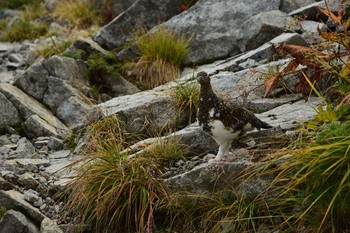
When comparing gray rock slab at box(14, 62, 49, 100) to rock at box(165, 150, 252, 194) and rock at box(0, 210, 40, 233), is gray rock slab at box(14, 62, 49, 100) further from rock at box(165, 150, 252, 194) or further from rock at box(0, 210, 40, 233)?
rock at box(165, 150, 252, 194)

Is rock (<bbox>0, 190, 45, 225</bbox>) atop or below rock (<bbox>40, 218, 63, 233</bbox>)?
atop

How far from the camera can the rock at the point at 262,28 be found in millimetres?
10648

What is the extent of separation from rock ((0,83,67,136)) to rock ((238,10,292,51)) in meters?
3.46

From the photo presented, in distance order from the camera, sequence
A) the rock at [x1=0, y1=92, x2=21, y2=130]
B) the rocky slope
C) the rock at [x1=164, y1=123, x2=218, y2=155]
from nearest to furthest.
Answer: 1. the rocky slope
2. the rock at [x1=164, y1=123, x2=218, y2=155]
3. the rock at [x1=0, y1=92, x2=21, y2=130]

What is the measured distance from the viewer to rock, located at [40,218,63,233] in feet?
23.3

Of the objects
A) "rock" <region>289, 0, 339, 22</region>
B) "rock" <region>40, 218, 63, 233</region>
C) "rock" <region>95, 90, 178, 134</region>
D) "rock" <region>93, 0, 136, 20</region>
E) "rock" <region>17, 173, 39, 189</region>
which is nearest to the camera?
"rock" <region>40, 218, 63, 233</region>

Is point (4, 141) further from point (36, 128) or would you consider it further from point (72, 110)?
point (72, 110)

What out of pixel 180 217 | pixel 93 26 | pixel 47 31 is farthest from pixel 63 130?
pixel 47 31

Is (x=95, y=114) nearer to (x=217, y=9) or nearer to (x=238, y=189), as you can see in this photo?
(x=238, y=189)

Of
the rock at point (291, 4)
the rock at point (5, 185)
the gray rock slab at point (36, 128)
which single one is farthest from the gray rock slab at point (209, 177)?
the rock at point (291, 4)

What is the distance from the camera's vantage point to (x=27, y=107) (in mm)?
10102

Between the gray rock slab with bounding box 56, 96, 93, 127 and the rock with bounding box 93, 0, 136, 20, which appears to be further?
the rock with bounding box 93, 0, 136, 20

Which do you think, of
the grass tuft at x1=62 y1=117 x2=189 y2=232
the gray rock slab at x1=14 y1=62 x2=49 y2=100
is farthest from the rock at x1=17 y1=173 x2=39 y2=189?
the gray rock slab at x1=14 y1=62 x2=49 y2=100

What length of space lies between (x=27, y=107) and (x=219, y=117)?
4.50 metres
